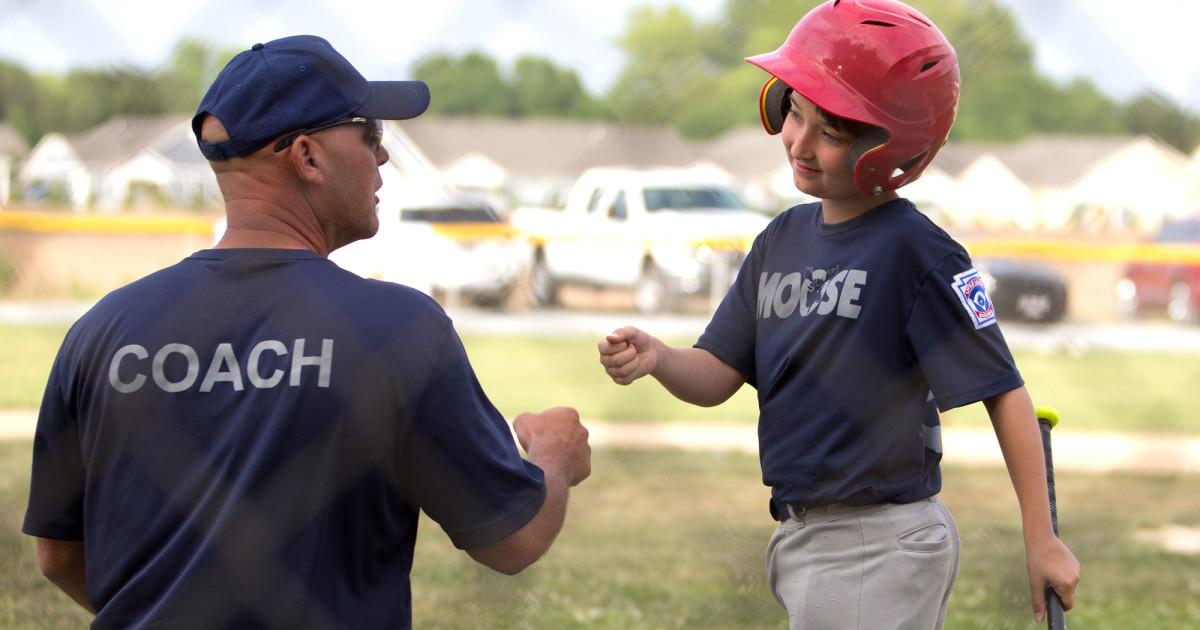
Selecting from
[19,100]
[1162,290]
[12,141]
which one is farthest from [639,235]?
[1162,290]

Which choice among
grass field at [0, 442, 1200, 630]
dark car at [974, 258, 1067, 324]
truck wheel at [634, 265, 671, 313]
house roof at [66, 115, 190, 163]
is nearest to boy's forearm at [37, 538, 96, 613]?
grass field at [0, 442, 1200, 630]

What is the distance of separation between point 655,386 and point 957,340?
5.76m

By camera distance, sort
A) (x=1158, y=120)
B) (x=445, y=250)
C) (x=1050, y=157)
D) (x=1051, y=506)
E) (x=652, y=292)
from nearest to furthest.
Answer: (x=1051, y=506), (x=1158, y=120), (x=445, y=250), (x=652, y=292), (x=1050, y=157)

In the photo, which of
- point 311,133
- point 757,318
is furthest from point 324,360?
point 757,318

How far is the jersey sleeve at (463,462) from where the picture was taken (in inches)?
44.0

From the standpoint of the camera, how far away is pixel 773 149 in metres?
10.5

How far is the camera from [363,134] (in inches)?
48.6

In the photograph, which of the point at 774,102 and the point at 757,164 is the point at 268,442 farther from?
the point at 757,164

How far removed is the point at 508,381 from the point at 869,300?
19.2 feet

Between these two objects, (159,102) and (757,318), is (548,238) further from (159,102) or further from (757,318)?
(757,318)

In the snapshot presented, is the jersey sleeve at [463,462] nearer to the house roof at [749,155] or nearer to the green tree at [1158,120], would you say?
the green tree at [1158,120]

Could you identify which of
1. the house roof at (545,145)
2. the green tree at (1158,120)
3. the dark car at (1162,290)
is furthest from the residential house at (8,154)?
the dark car at (1162,290)

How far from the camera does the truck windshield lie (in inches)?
231

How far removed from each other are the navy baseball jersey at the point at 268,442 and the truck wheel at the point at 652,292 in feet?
16.4
